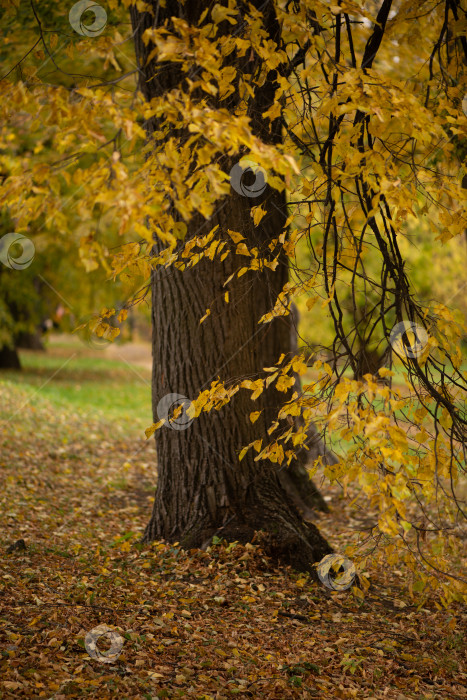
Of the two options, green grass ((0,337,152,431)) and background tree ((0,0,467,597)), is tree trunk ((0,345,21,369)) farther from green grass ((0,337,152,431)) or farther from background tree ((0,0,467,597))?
background tree ((0,0,467,597))

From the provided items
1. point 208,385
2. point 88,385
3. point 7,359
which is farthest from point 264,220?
point 7,359

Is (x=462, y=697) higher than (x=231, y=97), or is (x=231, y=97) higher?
(x=231, y=97)

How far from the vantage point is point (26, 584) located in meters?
3.94

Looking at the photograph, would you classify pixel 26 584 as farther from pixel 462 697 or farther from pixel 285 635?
pixel 462 697

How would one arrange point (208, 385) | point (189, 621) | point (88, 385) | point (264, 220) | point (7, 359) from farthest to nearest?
point (7, 359), point (88, 385), point (208, 385), point (264, 220), point (189, 621)

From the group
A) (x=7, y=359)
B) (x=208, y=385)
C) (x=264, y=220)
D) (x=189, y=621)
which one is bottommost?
(x=7, y=359)

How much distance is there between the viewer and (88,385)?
54.3ft

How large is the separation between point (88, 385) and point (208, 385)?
12.7 metres

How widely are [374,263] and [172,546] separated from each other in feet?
38.9

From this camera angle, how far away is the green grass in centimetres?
1216

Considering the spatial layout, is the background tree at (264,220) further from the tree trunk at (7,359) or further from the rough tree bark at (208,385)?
the tree trunk at (7,359)

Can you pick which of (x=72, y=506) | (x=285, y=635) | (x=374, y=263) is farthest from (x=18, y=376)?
(x=285, y=635)

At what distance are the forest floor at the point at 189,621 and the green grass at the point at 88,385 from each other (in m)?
5.13

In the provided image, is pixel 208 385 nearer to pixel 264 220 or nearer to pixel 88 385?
pixel 264 220
